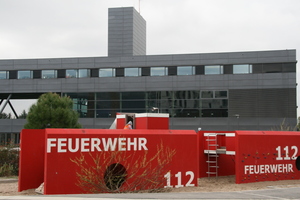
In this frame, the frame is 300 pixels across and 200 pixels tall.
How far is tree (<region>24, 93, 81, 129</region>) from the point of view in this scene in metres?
31.9

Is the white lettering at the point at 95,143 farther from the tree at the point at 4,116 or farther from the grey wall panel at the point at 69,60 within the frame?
the tree at the point at 4,116

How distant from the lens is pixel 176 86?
46812mm

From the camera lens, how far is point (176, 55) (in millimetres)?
47438

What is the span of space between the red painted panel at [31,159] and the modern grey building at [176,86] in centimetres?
3375

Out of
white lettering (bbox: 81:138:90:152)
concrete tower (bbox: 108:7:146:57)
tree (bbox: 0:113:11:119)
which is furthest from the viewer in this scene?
concrete tower (bbox: 108:7:146:57)

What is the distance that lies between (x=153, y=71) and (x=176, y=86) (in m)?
3.59

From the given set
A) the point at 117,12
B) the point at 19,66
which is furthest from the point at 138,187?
the point at 117,12

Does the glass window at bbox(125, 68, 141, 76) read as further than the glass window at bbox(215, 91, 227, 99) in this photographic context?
Yes

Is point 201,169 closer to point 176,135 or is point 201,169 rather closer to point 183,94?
point 176,135

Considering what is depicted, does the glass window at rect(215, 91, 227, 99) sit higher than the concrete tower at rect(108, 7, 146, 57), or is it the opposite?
the concrete tower at rect(108, 7, 146, 57)

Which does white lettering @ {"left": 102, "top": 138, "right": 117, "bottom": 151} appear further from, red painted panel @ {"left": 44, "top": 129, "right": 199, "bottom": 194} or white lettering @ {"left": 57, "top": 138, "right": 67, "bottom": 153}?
white lettering @ {"left": 57, "top": 138, "right": 67, "bottom": 153}

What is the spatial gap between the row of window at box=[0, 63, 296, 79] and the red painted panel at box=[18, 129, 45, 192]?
34.7 metres

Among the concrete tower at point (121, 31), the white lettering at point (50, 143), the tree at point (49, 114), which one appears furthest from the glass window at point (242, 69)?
the white lettering at point (50, 143)

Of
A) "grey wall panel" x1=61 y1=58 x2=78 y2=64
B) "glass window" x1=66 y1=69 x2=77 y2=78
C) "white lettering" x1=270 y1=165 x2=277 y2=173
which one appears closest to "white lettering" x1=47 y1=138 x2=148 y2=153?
"white lettering" x1=270 y1=165 x2=277 y2=173
